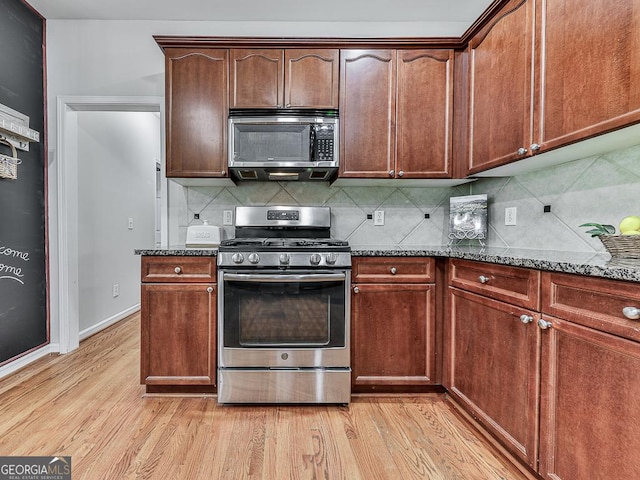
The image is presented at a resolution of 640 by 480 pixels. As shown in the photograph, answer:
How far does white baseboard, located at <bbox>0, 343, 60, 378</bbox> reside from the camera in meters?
2.22

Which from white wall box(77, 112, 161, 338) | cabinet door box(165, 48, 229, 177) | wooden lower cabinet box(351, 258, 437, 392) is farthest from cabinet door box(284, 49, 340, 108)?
white wall box(77, 112, 161, 338)

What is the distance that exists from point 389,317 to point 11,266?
8.34 feet

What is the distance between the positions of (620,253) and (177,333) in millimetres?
2082

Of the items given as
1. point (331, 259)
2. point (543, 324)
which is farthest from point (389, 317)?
point (543, 324)

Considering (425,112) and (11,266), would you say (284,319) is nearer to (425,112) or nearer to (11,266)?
(425,112)

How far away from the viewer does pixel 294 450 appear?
153 cm

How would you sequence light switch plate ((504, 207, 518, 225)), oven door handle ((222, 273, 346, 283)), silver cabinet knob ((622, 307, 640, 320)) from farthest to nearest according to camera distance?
1. light switch plate ((504, 207, 518, 225))
2. oven door handle ((222, 273, 346, 283))
3. silver cabinet knob ((622, 307, 640, 320))

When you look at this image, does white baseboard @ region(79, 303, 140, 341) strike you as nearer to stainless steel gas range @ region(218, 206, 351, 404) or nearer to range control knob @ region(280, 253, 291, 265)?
stainless steel gas range @ region(218, 206, 351, 404)

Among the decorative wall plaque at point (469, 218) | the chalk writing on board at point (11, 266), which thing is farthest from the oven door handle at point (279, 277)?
the chalk writing on board at point (11, 266)

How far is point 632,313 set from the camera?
92cm

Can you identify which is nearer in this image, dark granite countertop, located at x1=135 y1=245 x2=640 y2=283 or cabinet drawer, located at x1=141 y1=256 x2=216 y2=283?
dark granite countertop, located at x1=135 y1=245 x2=640 y2=283

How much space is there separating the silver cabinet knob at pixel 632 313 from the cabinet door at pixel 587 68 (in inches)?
25.3

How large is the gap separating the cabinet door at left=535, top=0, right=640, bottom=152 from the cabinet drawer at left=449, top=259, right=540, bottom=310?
1.91ft

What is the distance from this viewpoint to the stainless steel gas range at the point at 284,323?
188 centimetres
